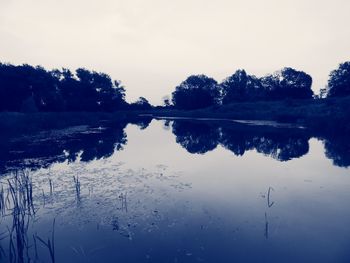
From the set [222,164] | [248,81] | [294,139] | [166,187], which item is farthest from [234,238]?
[248,81]

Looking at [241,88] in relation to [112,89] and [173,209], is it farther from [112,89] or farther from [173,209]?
[173,209]

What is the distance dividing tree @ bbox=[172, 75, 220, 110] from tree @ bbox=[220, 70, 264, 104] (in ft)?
16.7

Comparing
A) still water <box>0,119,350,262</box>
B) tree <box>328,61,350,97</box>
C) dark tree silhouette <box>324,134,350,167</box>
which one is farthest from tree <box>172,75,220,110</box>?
→ still water <box>0,119,350,262</box>

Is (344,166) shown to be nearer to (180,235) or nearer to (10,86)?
(180,235)

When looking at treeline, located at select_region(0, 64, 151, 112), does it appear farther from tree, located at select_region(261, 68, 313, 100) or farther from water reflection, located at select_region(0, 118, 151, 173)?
tree, located at select_region(261, 68, 313, 100)

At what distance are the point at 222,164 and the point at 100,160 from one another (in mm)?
10241

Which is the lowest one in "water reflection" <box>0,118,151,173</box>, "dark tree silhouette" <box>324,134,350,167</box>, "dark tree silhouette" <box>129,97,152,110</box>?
"dark tree silhouette" <box>324,134,350,167</box>

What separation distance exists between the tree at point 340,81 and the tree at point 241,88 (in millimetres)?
24581

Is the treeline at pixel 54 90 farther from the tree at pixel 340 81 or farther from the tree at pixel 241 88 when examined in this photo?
the tree at pixel 340 81

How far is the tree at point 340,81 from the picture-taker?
8700 cm

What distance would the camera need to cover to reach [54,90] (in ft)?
235

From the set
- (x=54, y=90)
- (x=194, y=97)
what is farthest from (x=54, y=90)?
(x=194, y=97)

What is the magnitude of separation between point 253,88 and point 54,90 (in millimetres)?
86085

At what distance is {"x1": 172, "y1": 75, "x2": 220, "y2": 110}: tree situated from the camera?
408 feet
